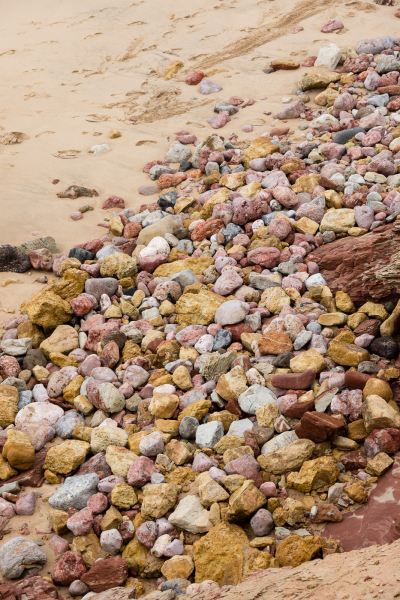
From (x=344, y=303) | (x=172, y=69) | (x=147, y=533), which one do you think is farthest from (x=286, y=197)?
(x=172, y=69)

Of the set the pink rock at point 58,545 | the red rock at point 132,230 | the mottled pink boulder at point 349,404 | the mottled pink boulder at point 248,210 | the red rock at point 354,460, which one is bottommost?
the pink rock at point 58,545

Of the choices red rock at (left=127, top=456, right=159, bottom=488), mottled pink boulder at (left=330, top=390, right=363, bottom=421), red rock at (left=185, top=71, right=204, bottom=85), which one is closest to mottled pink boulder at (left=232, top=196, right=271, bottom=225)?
mottled pink boulder at (left=330, top=390, right=363, bottom=421)

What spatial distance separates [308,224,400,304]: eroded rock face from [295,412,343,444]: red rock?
82cm

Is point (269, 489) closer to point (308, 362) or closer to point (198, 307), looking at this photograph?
point (308, 362)

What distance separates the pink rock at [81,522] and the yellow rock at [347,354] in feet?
4.52

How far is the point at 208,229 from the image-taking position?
3.86m

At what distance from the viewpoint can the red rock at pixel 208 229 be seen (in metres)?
3.86

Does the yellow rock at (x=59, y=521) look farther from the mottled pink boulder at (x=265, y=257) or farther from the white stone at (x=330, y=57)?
the white stone at (x=330, y=57)

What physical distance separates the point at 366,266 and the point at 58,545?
2.12 meters

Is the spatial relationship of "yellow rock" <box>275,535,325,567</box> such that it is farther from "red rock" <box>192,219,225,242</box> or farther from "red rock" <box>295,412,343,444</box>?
"red rock" <box>192,219,225,242</box>

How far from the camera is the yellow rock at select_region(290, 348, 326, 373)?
2529 mm

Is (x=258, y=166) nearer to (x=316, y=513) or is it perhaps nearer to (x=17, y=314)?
(x=17, y=314)

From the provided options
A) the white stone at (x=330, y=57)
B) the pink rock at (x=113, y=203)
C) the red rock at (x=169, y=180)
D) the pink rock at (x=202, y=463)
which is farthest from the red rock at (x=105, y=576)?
the white stone at (x=330, y=57)

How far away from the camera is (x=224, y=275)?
3.34m
